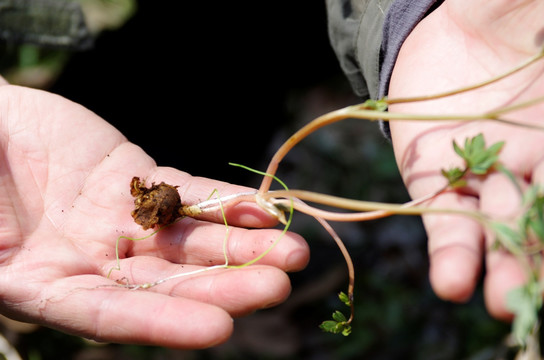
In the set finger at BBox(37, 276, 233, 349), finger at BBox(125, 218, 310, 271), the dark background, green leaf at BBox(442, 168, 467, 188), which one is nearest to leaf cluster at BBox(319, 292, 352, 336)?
finger at BBox(125, 218, 310, 271)

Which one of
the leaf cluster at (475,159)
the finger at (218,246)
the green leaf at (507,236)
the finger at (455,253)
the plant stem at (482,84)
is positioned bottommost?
the finger at (218,246)

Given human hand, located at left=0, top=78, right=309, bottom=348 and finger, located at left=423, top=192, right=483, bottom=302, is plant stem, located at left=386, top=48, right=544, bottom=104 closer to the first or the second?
finger, located at left=423, top=192, right=483, bottom=302

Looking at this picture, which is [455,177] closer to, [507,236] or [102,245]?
[507,236]

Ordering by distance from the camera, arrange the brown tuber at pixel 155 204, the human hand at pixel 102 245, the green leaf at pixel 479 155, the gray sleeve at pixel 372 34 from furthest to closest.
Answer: the gray sleeve at pixel 372 34 → the brown tuber at pixel 155 204 → the human hand at pixel 102 245 → the green leaf at pixel 479 155

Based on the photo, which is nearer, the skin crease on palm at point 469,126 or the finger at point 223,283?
the skin crease on palm at point 469,126

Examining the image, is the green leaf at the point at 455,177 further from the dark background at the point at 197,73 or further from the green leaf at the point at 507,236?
the dark background at the point at 197,73

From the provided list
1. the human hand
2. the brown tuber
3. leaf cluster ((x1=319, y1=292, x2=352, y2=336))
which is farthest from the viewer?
the brown tuber

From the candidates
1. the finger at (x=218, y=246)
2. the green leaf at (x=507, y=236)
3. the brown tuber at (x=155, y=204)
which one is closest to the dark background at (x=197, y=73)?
the brown tuber at (x=155, y=204)
